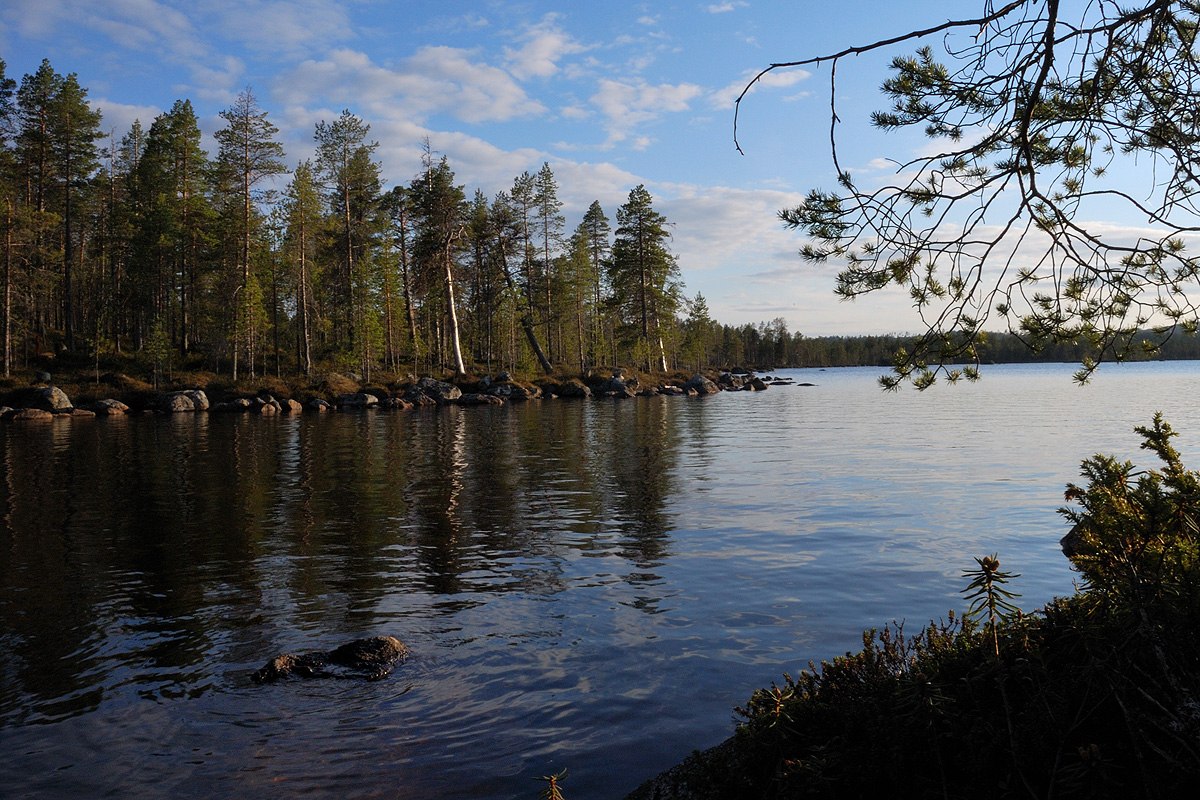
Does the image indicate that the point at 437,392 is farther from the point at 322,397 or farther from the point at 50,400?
the point at 50,400

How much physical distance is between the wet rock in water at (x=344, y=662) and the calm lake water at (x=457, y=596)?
0.18 meters

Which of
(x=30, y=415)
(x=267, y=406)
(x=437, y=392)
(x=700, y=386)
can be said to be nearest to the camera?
(x=30, y=415)

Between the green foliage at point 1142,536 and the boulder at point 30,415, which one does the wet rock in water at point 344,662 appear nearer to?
the green foliage at point 1142,536

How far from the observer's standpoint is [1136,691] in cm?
254

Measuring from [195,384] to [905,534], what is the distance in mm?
52357

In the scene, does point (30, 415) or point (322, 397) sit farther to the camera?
point (322, 397)

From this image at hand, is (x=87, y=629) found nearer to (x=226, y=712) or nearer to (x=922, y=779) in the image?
(x=226, y=712)

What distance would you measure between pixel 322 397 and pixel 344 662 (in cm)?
4758

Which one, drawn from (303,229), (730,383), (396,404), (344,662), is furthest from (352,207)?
(344,662)

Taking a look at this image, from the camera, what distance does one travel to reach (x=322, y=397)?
51.5m

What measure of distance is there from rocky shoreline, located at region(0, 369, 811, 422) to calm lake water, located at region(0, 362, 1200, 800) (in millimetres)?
25558

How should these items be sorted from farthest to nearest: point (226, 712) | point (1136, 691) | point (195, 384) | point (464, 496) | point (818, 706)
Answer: point (195, 384), point (464, 496), point (226, 712), point (818, 706), point (1136, 691)

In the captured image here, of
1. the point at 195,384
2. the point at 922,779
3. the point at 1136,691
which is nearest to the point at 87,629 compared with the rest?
the point at 922,779

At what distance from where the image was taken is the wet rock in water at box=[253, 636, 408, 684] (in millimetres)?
6918
